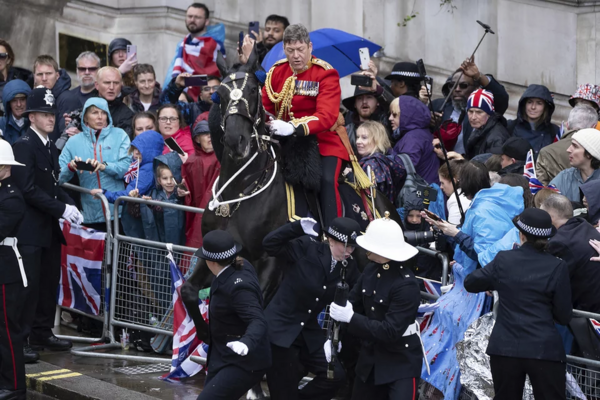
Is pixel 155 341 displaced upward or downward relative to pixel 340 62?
downward

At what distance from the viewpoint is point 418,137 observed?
41.2 ft

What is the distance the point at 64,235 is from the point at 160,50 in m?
5.40

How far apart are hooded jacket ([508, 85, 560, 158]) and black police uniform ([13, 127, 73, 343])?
4965 mm

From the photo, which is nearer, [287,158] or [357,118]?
[287,158]

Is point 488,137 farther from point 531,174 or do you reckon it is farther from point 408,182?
point 531,174

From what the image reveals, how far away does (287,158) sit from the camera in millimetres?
10172

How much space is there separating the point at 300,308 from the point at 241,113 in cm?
176

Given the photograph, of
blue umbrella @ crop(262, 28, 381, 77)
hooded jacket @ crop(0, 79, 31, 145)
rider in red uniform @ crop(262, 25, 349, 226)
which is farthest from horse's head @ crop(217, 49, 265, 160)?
hooded jacket @ crop(0, 79, 31, 145)

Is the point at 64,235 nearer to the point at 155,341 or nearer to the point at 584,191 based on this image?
the point at 155,341

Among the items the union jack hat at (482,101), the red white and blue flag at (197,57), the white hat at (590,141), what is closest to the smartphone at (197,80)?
the red white and blue flag at (197,57)

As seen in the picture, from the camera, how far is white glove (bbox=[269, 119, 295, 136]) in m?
9.88

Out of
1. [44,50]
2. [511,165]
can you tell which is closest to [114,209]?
[511,165]

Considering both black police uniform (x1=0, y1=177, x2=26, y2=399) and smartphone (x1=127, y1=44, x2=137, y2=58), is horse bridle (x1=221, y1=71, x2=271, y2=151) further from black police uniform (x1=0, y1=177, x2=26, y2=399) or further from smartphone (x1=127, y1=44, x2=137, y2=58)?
smartphone (x1=127, y1=44, x2=137, y2=58)

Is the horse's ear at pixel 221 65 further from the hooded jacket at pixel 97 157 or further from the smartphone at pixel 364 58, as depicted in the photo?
the smartphone at pixel 364 58
